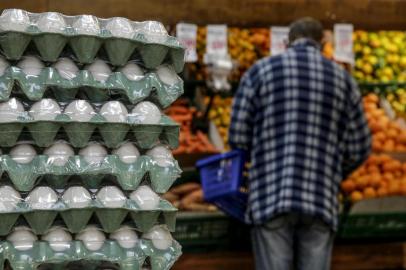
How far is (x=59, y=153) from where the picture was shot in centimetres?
272

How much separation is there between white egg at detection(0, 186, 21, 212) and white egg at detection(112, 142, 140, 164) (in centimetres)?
32

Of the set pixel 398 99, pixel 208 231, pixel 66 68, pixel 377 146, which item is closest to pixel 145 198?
pixel 66 68

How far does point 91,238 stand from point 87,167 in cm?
21

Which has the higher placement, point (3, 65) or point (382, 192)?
point (3, 65)

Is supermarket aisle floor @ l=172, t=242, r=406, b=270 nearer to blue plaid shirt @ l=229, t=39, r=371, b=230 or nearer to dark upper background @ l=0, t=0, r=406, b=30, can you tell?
blue plaid shirt @ l=229, t=39, r=371, b=230

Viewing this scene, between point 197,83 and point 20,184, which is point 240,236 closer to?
point 197,83

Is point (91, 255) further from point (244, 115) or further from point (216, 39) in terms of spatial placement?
point (216, 39)

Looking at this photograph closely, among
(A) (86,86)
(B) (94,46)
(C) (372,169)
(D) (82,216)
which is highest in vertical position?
(B) (94,46)

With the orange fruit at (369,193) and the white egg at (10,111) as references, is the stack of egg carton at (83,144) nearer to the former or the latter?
the white egg at (10,111)

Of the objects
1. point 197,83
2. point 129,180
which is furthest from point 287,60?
point 129,180

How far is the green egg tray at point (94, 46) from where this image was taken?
2729mm

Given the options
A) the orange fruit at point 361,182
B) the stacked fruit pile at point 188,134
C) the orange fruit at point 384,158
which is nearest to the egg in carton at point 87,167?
the stacked fruit pile at point 188,134

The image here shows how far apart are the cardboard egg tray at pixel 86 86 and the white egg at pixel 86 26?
0.39 feet

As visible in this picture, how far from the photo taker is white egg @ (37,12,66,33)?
275 centimetres
